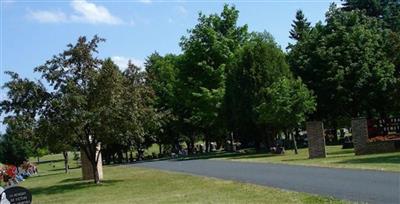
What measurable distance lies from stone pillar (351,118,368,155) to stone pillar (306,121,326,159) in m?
1.88

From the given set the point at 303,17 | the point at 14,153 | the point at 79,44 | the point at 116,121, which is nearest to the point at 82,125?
the point at 116,121

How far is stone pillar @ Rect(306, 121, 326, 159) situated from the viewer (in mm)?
35000

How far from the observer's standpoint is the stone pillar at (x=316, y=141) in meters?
35.0

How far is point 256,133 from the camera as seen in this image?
58.7 metres

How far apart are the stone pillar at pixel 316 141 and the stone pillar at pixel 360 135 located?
74.0 inches

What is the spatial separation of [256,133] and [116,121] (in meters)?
30.6

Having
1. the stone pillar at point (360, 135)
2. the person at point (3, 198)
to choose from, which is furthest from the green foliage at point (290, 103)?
the person at point (3, 198)

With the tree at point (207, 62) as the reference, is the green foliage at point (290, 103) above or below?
below

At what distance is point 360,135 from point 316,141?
2639 millimetres

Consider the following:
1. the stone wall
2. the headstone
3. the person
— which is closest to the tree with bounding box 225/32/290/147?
the stone wall

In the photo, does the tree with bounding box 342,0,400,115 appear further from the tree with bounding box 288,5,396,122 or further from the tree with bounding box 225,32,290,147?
the tree with bounding box 225,32,290,147

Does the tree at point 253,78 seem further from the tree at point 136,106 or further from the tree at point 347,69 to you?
the tree at point 136,106

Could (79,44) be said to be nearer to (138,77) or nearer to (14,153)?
(138,77)

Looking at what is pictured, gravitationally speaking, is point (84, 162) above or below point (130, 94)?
below
